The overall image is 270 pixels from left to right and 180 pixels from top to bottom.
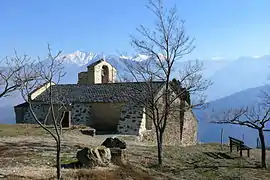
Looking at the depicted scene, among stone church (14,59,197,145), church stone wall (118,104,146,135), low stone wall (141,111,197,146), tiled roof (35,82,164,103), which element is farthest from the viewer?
tiled roof (35,82,164,103)

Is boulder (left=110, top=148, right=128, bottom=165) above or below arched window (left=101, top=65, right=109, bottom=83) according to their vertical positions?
below

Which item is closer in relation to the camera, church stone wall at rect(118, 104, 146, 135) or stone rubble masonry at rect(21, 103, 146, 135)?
church stone wall at rect(118, 104, 146, 135)

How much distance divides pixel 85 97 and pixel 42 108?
3.81 meters

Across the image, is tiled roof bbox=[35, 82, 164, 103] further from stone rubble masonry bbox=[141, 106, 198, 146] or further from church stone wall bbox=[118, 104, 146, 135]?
stone rubble masonry bbox=[141, 106, 198, 146]

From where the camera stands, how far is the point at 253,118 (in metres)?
17.2

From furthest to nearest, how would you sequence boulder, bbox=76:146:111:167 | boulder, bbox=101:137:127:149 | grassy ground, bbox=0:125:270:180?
boulder, bbox=101:137:127:149 → boulder, bbox=76:146:111:167 → grassy ground, bbox=0:125:270:180

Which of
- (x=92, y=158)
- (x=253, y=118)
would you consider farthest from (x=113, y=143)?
(x=253, y=118)

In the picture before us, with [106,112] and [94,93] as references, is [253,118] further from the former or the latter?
[94,93]

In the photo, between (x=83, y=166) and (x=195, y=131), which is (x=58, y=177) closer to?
(x=83, y=166)

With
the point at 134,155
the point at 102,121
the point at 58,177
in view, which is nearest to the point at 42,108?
the point at 102,121

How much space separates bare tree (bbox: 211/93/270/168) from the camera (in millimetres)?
16750

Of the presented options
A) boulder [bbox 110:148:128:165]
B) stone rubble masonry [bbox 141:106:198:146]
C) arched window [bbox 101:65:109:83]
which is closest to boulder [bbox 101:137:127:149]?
boulder [bbox 110:148:128:165]

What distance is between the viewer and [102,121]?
3177 cm

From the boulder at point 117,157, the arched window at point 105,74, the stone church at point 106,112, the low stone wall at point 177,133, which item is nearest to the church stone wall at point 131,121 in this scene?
the stone church at point 106,112
